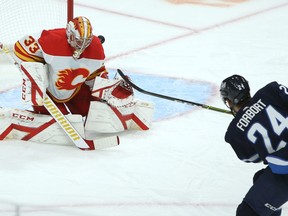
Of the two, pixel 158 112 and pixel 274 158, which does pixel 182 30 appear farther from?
pixel 274 158

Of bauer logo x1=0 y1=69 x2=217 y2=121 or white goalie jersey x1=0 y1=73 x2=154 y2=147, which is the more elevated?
white goalie jersey x1=0 y1=73 x2=154 y2=147

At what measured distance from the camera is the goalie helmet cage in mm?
4602

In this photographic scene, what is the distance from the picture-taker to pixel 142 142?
326cm

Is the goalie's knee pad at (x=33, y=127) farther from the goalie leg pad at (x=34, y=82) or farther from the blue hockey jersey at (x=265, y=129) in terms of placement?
the blue hockey jersey at (x=265, y=129)

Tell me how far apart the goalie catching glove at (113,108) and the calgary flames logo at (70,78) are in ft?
0.24

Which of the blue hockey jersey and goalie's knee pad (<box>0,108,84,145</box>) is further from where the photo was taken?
goalie's knee pad (<box>0,108,84,145</box>)

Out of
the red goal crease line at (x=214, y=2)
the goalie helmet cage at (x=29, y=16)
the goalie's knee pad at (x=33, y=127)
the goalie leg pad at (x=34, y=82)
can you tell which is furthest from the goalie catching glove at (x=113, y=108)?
the red goal crease line at (x=214, y=2)

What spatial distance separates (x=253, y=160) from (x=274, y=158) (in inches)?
4.8

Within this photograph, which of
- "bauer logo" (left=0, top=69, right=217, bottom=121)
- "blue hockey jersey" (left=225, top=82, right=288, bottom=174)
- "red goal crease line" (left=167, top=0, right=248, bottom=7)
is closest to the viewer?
"blue hockey jersey" (left=225, top=82, right=288, bottom=174)

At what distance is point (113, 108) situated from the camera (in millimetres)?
3279

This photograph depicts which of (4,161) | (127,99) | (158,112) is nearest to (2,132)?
(4,161)

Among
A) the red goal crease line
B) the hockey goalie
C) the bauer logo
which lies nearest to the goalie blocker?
the hockey goalie

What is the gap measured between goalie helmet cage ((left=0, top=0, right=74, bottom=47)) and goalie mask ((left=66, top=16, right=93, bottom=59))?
56.9 inches

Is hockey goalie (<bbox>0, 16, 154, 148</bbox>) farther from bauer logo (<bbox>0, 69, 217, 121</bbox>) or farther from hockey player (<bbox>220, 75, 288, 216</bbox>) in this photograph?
hockey player (<bbox>220, 75, 288, 216</bbox>)
